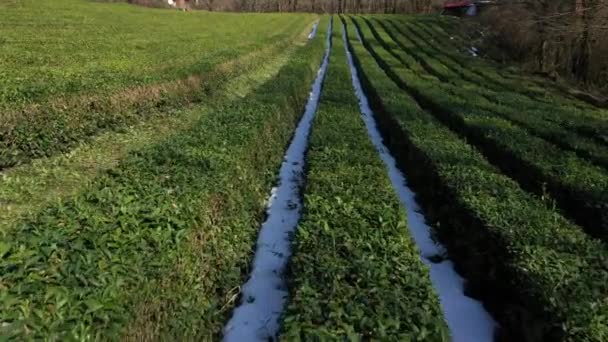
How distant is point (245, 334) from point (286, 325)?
168cm

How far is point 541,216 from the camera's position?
7.12 m

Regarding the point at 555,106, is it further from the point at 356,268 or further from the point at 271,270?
the point at 356,268

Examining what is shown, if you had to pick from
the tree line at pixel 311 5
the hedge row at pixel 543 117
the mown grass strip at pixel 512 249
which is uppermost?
the tree line at pixel 311 5

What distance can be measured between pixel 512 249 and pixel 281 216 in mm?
4294

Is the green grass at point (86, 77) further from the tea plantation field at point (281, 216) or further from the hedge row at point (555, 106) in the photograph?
the hedge row at point (555, 106)

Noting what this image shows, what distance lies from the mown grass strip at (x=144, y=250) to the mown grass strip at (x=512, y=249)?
362 centimetres

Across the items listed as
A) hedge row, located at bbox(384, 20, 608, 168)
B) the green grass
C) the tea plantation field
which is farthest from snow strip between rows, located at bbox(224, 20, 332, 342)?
hedge row, located at bbox(384, 20, 608, 168)

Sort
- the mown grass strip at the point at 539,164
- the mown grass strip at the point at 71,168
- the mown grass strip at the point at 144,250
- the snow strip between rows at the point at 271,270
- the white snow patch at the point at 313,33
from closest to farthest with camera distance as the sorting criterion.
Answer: the mown grass strip at the point at 144,250 < the snow strip between rows at the point at 271,270 < the mown grass strip at the point at 71,168 < the mown grass strip at the point at 539,164 < the white snow patch at the point at 313,33

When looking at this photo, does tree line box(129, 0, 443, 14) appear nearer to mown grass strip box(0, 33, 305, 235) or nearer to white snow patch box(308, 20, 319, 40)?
white snow patch box(308, 20, 319, 40)

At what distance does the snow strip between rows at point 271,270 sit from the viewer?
5.66 m

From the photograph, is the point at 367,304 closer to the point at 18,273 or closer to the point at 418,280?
the point at 418,280

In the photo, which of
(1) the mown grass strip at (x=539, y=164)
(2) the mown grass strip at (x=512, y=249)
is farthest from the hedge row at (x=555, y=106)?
(2) the mown grass strip at (x=512, y=249)

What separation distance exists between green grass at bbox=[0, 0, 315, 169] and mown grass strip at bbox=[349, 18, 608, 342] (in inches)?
322

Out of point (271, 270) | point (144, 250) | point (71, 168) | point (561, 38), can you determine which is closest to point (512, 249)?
point (271, 270)
